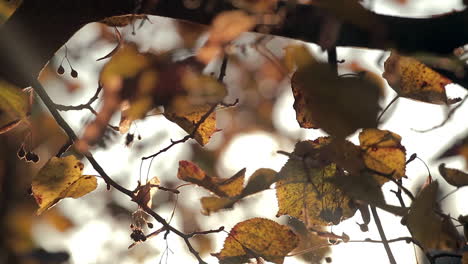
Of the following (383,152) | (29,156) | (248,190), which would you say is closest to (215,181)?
(248,190)

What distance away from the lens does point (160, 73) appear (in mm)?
517

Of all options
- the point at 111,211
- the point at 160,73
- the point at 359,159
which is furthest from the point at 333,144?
the point at 111,211

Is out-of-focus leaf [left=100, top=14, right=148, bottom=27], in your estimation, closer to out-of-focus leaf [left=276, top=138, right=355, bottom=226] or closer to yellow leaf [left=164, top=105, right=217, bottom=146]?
yellow leaf [left=164, top=105, right=217, bottom=146]

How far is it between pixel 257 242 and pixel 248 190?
122mm

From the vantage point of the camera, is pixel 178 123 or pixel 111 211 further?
pixel 111 211

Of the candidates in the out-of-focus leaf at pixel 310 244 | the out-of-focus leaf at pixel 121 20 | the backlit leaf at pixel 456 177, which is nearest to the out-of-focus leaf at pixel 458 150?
the backlit leaf at pixel 456 177

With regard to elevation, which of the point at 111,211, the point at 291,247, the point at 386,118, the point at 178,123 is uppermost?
the point at 386,118

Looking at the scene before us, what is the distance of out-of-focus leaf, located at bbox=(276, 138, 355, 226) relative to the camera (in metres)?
0.66

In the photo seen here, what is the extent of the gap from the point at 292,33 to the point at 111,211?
3552mm

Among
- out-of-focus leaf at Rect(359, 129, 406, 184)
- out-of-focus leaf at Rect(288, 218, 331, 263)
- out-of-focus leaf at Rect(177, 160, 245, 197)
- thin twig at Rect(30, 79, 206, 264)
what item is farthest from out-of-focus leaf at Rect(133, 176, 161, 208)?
out-of-focus leaf at Rect(359, 129, 406, 184)

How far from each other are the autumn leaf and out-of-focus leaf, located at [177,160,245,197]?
17 centimetres

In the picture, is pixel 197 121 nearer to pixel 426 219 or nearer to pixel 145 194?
pixel 145 194

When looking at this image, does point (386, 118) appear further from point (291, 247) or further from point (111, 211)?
point (111, 211)

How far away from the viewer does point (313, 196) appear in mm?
699
